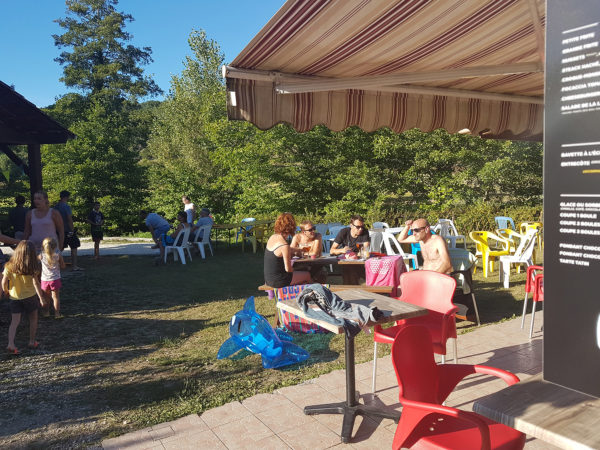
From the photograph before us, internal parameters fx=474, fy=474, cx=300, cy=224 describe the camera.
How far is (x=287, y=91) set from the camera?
295 centimetres

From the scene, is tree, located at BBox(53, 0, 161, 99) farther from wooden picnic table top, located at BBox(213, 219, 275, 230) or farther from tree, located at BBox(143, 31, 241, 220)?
wooden picnic table top, located at BBox(213, 219, 275, 230)

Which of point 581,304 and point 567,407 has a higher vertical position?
point 581,304

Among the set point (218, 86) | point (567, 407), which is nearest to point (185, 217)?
point (567, 407)

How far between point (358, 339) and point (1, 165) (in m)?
36.9

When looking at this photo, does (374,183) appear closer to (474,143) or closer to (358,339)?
(474,143)

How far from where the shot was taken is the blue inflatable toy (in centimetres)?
458

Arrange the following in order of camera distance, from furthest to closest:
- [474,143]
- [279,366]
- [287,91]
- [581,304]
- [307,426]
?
[474,143], [279,366], [307,426], [287,91], [581,304]

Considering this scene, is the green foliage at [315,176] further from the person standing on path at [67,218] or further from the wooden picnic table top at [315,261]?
the wooden picnic table top at [315,261]

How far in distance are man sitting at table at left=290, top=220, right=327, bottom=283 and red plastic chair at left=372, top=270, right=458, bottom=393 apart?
2.58 metres

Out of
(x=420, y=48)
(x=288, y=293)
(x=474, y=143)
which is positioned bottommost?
(x=288, y=293)

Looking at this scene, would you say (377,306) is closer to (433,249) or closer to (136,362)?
(433,249)

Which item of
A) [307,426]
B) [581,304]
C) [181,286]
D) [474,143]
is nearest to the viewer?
[581,304]

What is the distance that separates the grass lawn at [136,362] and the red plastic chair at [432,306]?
0.88 metres

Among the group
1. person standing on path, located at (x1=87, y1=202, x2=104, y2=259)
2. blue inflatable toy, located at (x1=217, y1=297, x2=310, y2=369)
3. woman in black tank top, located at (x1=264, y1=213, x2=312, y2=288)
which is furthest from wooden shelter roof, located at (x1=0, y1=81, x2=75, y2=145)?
blue inflatable toy, located at (x1=217, y1=297, x2=310, y2=369)
